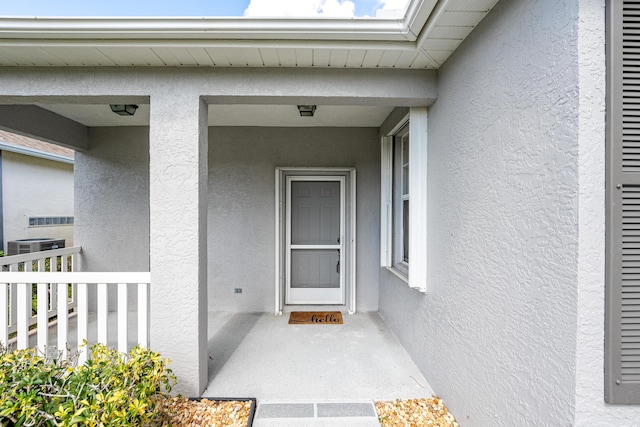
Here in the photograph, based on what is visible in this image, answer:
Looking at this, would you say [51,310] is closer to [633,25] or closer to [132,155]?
[132,155]

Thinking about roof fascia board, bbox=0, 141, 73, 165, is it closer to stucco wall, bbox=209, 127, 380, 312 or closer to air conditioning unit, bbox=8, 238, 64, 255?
air conditioning unit, bbox=8, 238, 64, 255

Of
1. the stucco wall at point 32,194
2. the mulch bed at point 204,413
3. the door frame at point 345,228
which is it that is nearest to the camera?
the mulch bed at point 204,413

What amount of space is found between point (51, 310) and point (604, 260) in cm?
555

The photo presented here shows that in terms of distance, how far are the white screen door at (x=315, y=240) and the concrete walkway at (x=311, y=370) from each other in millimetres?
713

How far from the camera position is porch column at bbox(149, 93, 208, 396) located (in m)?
2.43

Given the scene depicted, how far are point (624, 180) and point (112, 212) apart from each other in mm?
5415

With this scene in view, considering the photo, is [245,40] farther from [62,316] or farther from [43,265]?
[43,265]

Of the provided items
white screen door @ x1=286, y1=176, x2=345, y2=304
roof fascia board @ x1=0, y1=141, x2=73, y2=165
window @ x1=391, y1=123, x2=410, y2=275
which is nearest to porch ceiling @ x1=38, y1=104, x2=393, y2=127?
window @ x1=391, y1=123, x2=410, y2=275

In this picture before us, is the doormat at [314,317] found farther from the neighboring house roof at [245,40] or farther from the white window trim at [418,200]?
the neighboring house roof at [245,40]

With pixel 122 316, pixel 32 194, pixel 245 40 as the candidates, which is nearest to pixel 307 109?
pixel 245 40

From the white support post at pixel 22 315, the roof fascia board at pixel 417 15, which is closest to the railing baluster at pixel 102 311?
the white support post at pixel 22 315

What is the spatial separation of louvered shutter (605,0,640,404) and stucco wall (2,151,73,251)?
382 inches

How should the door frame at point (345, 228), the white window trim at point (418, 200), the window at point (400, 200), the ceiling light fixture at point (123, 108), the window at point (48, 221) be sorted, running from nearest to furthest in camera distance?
the white window trim at point (418, 200) → the ceiling light fixture at point (123, 108) → the window at point (400, 200) → the door frame at point (345, 228) → the window at point (48, 221)

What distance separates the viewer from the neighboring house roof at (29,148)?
21.7 ft
